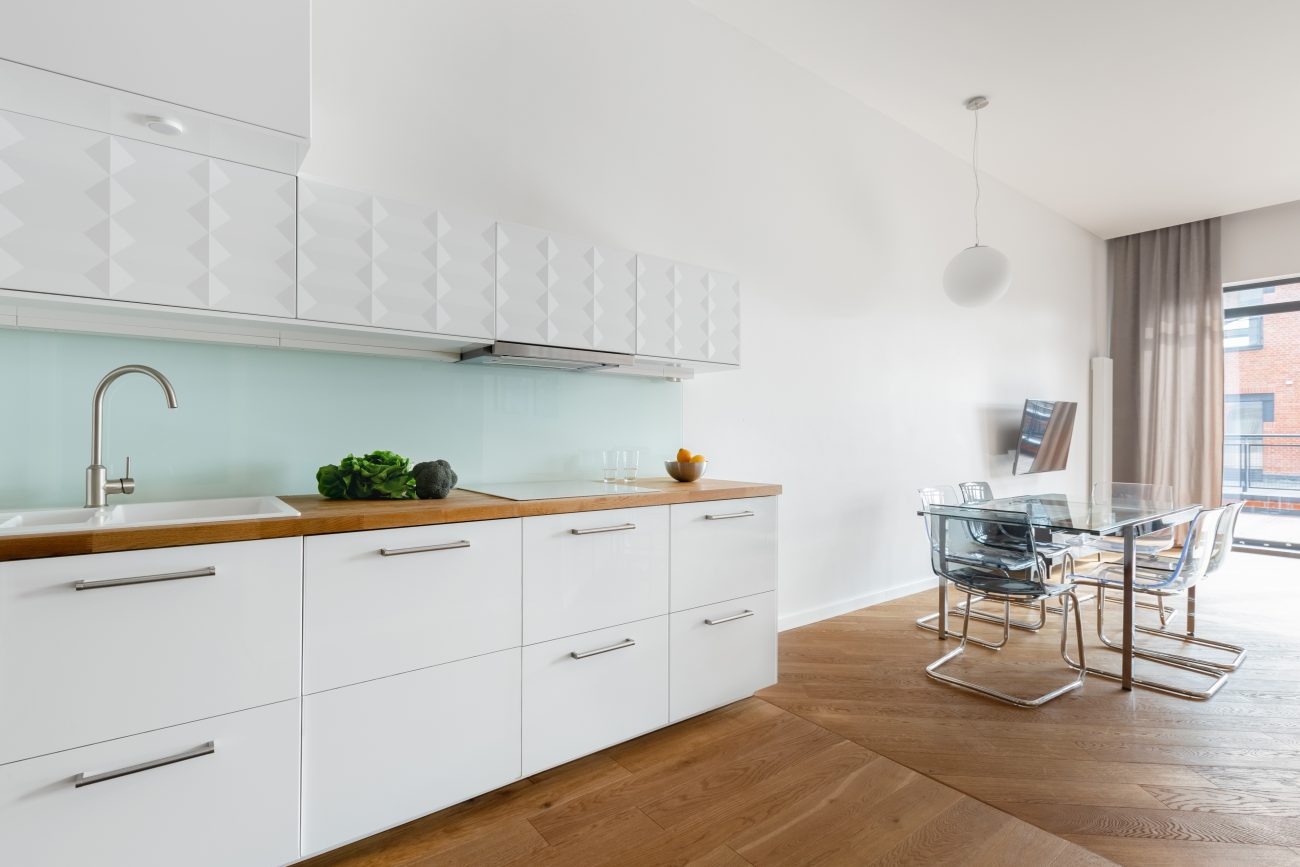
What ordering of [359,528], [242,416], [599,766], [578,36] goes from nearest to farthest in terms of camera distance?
1. [359,528]
2. [242,416]
3. [599,766]
4. [578,36]

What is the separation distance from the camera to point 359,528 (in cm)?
152

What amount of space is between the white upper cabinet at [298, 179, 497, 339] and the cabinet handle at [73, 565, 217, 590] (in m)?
0.72

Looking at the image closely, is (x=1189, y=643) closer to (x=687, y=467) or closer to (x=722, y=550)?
(x=722, y=550)

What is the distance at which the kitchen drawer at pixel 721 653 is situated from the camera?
2191 mm

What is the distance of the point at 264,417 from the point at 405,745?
3.44 feet

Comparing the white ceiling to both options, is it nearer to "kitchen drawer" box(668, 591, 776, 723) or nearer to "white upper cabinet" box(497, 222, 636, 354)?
"white upper cabinet" box(497, 222, 636, 354)

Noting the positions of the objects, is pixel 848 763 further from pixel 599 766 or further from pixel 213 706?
pixel 213 706

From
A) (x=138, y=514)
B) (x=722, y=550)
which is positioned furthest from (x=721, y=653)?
(x=138, y=514)

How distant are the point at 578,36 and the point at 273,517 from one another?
2.28m

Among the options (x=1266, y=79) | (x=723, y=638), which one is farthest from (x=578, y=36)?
(x=1266, y=79)

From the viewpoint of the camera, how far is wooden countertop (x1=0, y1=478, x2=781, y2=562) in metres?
1.18

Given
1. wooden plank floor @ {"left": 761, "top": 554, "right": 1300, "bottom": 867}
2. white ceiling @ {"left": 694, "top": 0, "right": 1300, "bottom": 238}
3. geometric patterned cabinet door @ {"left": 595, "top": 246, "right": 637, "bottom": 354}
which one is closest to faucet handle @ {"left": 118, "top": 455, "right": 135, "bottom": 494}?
geometric patterned cabinet door @ {"left": 595, "top": 246, "right": 637, "bottom": 354}

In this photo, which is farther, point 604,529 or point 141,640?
point 604,529

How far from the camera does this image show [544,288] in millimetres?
2135
